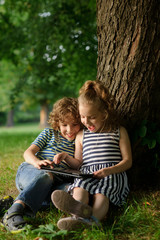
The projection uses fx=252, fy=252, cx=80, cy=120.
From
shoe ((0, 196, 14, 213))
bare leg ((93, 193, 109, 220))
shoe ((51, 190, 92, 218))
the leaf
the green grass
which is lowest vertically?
shoe ((0, 196, 14, 213))

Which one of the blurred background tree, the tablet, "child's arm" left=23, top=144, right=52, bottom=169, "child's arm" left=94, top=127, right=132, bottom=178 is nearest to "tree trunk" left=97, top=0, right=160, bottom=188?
"child's arm" left=94, top=127, right=132, bottom=178

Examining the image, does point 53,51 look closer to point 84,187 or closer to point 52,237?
point 84,187

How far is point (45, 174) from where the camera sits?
95.8 inches

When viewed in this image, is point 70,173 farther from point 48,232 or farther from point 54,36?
point 54,36

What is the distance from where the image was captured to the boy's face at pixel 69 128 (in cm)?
270

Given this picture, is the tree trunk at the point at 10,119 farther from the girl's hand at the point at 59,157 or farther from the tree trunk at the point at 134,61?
the girl's hand at the point at 59,157

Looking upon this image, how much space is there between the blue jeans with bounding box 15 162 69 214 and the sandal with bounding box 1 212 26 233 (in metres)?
0.14

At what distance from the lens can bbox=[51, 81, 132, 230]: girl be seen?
2.26 m

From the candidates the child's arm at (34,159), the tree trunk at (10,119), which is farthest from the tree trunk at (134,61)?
the tree trunk at (10,119)

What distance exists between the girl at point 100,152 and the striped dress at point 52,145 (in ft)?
0.43

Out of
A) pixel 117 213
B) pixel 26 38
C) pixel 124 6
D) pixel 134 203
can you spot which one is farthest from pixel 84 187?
pixel 26 38

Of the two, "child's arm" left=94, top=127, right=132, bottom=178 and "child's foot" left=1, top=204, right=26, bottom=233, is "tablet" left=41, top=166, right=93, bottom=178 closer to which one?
"child's arm" left=94, top=127, right=132, bottom=178

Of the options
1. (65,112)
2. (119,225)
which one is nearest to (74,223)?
(119,225)

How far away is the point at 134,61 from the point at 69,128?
989 mm
